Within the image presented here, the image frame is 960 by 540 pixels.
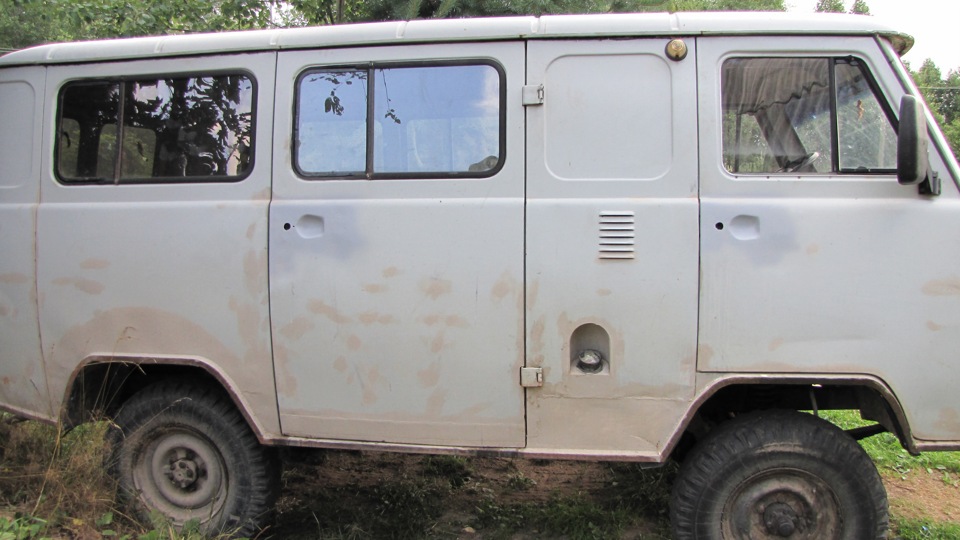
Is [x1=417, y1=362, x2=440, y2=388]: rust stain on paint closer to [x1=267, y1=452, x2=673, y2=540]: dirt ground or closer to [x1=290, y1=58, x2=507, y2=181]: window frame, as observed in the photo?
[x1=290, y1=58, x2=507, y2=181]: window frame

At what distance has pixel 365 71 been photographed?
3.26 m

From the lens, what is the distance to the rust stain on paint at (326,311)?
10.7 feet

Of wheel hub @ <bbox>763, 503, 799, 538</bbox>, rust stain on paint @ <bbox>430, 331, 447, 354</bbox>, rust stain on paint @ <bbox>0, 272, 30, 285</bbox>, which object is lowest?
wheel hub @ <bbox>763, 503, 799, 538</bbox>

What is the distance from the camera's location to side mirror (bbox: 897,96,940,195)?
2.73 m

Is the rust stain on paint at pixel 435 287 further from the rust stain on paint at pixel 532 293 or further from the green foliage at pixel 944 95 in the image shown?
the green foliage at pixel 944 95

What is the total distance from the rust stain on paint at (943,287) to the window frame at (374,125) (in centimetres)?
193

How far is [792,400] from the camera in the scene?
11.1 ft

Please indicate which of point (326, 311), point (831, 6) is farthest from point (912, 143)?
point (831, 6)

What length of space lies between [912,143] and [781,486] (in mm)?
1621

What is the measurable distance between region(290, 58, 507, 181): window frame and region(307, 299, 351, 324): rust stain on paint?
2.01ft

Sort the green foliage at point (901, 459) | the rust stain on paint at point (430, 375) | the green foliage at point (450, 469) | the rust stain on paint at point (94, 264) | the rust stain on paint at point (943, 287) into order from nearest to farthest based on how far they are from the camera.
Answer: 1. the rust stain on paint at point (943, 287)
2. the rust stain on paint at point (430, 375)
3. the rust stain on paint at point (94, 264)
4. the green foliage at point (450, 469)
5. the green foliage at point (901, 459)

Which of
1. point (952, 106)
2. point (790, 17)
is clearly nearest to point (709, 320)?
point (790, 17)

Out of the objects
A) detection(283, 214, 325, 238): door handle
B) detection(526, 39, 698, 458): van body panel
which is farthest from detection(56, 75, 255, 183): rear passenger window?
detection(526, 39, 698, 458): van body panel

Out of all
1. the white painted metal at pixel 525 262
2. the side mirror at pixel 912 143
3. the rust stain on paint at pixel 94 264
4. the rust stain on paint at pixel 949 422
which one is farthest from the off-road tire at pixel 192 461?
the side mirror at pixel 912 143
